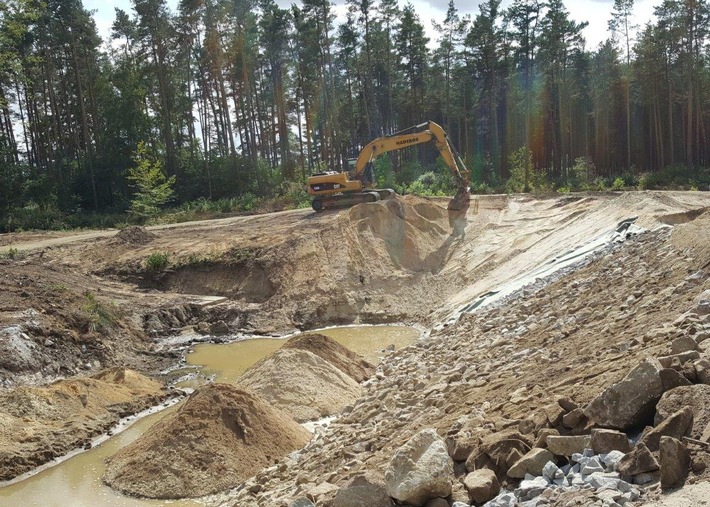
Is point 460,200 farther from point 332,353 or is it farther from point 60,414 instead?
point 60,414

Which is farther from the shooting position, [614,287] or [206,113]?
[206,113]

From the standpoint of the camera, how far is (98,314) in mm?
18656

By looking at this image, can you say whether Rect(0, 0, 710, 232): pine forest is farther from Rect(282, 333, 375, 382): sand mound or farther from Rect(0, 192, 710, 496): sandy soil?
Rect(282, 333, 375, 382): sand mound

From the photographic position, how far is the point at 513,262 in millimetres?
21859

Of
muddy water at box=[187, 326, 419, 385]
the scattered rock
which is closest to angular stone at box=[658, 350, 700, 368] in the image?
muddy water at box=[187, 326, 419, 385]

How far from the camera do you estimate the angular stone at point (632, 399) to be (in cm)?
570

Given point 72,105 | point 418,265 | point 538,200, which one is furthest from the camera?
point 72,105

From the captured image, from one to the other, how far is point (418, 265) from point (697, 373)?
18.9m

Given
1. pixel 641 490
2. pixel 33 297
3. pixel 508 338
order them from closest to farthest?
pixel 641 490, pixel 508 338, pixel 33 297

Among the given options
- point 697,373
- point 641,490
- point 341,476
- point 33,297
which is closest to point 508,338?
point 341,476

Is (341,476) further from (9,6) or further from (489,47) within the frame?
(489,47)

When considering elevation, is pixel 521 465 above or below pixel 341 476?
above

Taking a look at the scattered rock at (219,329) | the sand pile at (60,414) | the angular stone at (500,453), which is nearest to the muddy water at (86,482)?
the sand pile at (60,414)

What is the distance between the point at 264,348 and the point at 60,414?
7.04 meters
